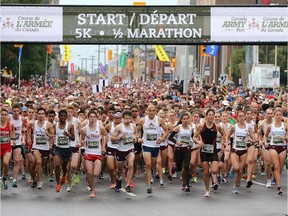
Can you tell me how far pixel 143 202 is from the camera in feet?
50.0

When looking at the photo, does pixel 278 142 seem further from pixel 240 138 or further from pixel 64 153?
pixel 64 153

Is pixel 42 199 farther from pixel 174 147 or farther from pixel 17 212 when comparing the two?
pixel 174 147

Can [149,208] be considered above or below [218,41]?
below

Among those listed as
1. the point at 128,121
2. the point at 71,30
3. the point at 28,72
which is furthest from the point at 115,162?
the point at 28,72

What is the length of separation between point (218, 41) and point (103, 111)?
4.69m

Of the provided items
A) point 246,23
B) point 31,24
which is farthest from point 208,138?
point 31,24

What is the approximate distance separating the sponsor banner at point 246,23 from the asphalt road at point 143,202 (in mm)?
5853

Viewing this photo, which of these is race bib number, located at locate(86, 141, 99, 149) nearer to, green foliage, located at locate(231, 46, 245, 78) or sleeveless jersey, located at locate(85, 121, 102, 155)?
sleeveless jersey, located at locate(85, 121, 102, 155)

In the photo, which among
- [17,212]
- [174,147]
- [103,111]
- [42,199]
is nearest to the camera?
[17,212]

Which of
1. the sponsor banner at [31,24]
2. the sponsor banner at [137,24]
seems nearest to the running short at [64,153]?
the sponsor banner at [137,24]

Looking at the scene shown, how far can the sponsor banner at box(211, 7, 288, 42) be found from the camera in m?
22.7

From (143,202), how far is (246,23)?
9040 mm

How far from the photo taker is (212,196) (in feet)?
53.4

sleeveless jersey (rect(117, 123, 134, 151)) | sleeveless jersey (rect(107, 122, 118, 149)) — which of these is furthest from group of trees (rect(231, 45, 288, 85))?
sleeveless jersey (rect(117, 123, 134, 151))
